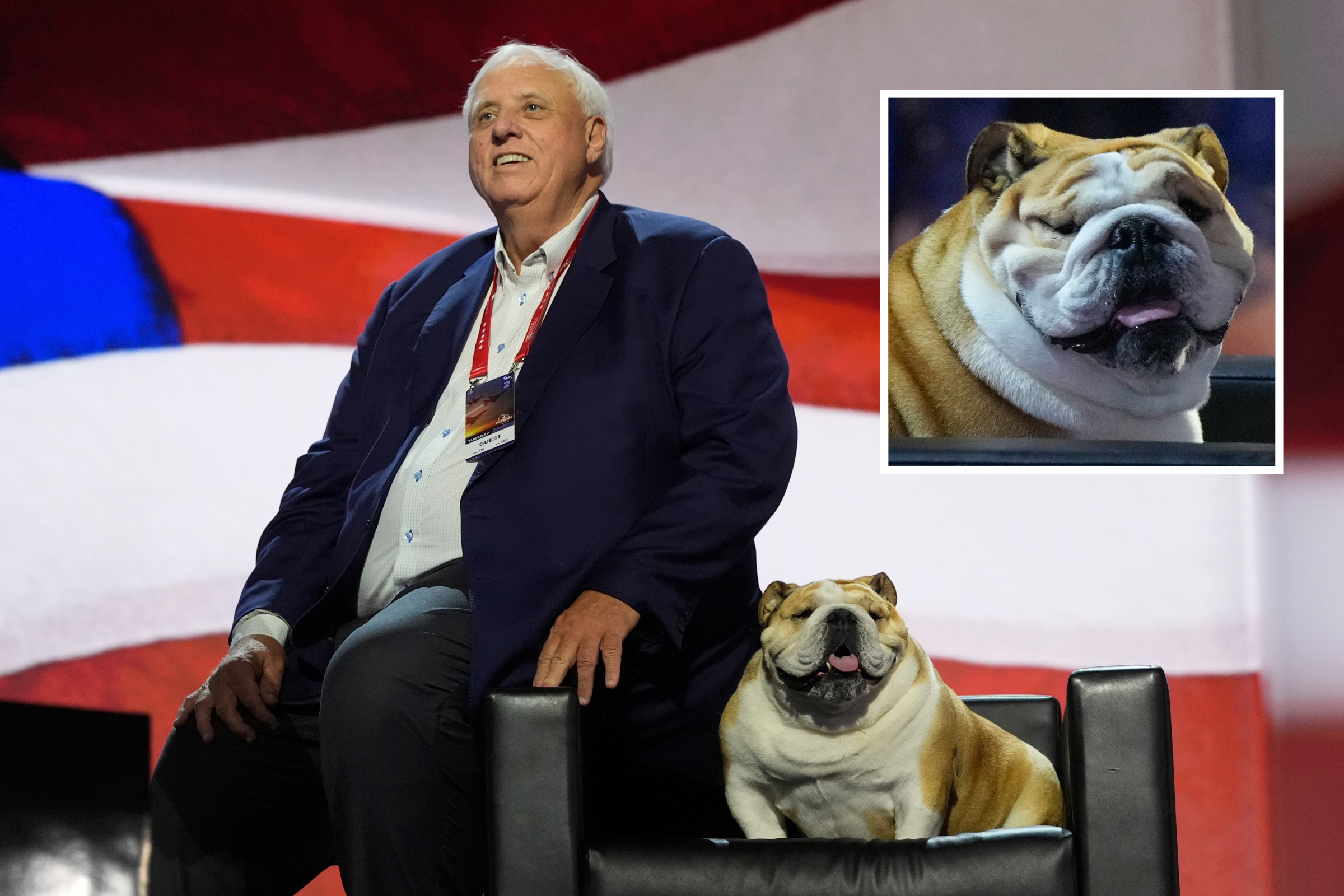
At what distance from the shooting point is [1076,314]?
246cm

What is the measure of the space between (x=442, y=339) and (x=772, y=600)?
59cm

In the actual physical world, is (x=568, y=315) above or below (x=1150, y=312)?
below

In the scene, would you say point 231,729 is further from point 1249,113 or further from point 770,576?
point 1249,113

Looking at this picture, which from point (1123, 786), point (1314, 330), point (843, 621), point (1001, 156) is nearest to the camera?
point (1123, 786)

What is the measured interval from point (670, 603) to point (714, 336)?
0.35m

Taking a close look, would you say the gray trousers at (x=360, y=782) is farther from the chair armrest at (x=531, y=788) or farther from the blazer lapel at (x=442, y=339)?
the blazer lapel at (x=442, y=339)

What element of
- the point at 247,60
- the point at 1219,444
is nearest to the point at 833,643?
the point at 1219,444

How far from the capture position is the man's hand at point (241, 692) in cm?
149

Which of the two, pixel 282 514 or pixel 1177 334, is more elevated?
pixel 1177 334

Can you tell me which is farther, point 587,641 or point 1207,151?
point 1207,151

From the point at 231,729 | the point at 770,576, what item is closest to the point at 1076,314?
the point at 770,576

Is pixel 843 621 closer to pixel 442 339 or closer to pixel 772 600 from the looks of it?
pixel 772 600

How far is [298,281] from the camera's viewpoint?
102 inches

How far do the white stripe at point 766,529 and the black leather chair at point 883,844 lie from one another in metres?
1.23
